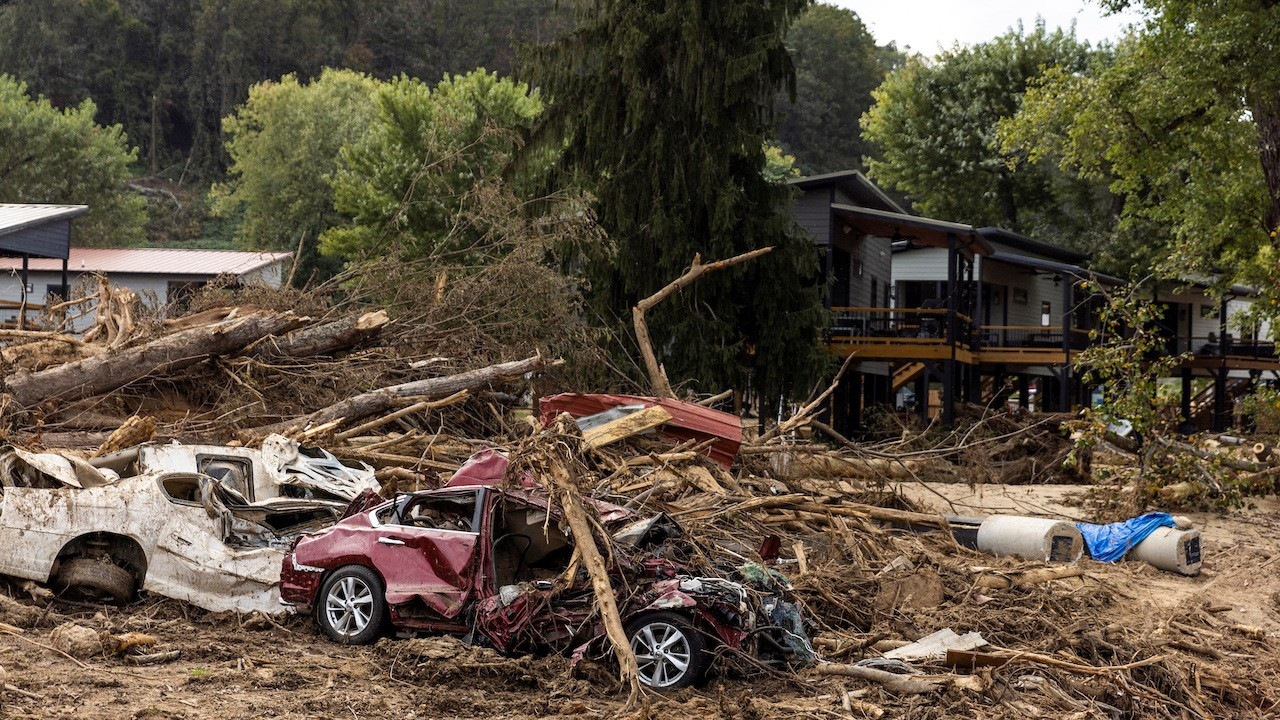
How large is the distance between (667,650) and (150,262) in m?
33.9

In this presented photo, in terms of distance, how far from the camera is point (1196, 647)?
10.5 metres

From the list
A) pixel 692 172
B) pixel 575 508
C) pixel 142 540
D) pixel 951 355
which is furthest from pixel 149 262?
pixel 575 508

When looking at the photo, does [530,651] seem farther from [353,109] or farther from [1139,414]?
[353,109]

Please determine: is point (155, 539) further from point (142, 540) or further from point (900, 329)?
point (900, 329)

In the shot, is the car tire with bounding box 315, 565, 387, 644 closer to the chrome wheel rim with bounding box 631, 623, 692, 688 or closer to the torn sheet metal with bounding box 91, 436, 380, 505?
the chrome wheel rim with bounding box 631, 623, 692, 688

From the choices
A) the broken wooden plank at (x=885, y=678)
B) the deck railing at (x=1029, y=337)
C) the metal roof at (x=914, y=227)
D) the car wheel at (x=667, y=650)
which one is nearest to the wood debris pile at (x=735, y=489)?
the broken wooden plank at (x=885, y=678)

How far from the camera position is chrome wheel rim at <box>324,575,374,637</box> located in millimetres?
8891

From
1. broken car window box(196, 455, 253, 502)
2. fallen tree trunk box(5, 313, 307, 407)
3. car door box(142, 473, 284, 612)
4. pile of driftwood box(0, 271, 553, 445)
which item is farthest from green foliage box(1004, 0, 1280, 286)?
car door box(142, 473, 284, 612)

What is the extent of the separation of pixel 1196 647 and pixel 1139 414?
8.60m

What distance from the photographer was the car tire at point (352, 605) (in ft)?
29.0

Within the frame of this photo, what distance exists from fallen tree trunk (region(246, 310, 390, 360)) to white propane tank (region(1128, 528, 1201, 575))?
9.86 meters

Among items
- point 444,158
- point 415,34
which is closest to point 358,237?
point 444,158

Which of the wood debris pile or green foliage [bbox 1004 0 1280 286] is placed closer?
the wood debris pile

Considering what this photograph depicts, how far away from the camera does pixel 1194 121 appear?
936 inches
